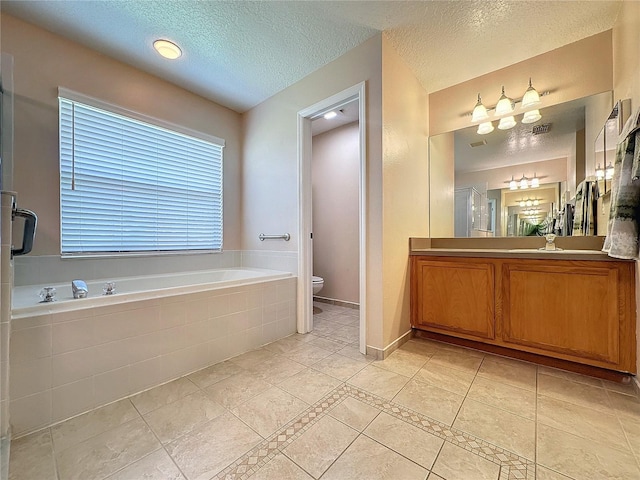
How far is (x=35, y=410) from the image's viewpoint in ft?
4.09

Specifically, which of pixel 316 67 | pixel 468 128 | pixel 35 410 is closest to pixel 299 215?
Result: pixel 316 67

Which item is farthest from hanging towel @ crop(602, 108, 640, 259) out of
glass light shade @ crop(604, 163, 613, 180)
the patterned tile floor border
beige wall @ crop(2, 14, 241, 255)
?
beige wall @ crop(2, 14, 241, 255)

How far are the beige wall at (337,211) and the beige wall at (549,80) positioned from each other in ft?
3.80

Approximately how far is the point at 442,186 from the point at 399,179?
2.77 ft

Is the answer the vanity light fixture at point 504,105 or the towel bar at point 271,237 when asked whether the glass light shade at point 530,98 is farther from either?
the towel bar at point 271,237

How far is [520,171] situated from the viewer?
93.6 inches

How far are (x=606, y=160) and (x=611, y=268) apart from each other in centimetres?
80

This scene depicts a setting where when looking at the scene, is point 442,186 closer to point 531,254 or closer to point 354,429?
point 531,254

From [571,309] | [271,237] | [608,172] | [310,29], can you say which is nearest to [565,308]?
[571,309]

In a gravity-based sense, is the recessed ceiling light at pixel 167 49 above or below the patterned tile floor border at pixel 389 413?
above

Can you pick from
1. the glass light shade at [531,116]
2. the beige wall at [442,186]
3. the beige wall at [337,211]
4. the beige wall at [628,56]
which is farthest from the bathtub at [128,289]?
the beige wall at [628,56]

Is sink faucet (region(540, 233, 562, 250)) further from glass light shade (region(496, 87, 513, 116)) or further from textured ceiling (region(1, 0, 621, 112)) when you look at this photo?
textured ceiling (region(1, 0, 621, 112))

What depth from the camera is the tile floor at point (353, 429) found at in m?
1.03

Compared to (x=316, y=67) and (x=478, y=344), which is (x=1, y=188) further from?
(x=478, y=344)
